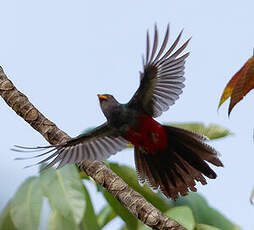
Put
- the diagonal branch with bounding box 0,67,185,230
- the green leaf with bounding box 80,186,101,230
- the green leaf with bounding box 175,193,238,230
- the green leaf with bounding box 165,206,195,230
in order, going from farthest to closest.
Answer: the green leaf with bounding box 175,193,238,230 < the green leaf with bounding box 80,186,101,230 < the green leaf with bounding box 165,206,195,230 < the diagonal branch with bounding box 0,67,185,230

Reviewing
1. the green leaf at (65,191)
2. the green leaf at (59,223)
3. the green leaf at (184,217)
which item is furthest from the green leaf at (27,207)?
the green leaf at (184,217)

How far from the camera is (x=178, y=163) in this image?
2.71m

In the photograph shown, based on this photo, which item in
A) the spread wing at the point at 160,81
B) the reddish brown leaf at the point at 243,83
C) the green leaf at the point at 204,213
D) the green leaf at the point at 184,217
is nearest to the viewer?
the reddish brown leaf at the point at 243,83

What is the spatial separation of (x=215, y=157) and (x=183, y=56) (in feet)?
1.77

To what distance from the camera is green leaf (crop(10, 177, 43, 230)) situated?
2.68m

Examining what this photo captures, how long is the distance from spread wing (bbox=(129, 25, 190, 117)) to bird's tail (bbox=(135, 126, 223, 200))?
6.8 inches

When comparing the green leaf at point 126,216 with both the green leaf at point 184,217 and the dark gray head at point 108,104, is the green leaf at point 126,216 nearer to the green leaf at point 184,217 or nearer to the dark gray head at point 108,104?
the green leaf at point 184,217

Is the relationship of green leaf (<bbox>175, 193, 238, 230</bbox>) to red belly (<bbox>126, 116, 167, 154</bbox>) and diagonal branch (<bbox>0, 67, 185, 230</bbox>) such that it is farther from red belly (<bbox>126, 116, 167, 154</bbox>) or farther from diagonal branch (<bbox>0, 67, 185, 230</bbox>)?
diagonal branch (<bbox>0, 67, 185, 230</bbox>)

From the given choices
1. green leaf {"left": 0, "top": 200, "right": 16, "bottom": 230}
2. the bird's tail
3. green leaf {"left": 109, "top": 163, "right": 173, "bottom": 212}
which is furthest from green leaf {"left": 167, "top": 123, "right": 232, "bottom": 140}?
green leaf {"left": 0, "top": 200, "right": 16, "bottom": 230}

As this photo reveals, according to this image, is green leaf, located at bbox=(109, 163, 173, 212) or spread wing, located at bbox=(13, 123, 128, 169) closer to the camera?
spread wing, located at bbox=(13, 123, 128, 169)

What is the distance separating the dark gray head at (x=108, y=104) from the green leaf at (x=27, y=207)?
1.96 feet

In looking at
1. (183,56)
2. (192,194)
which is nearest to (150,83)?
(183,56)

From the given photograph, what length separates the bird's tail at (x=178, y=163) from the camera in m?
2.59

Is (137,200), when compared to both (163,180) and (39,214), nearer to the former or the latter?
(163,180)
